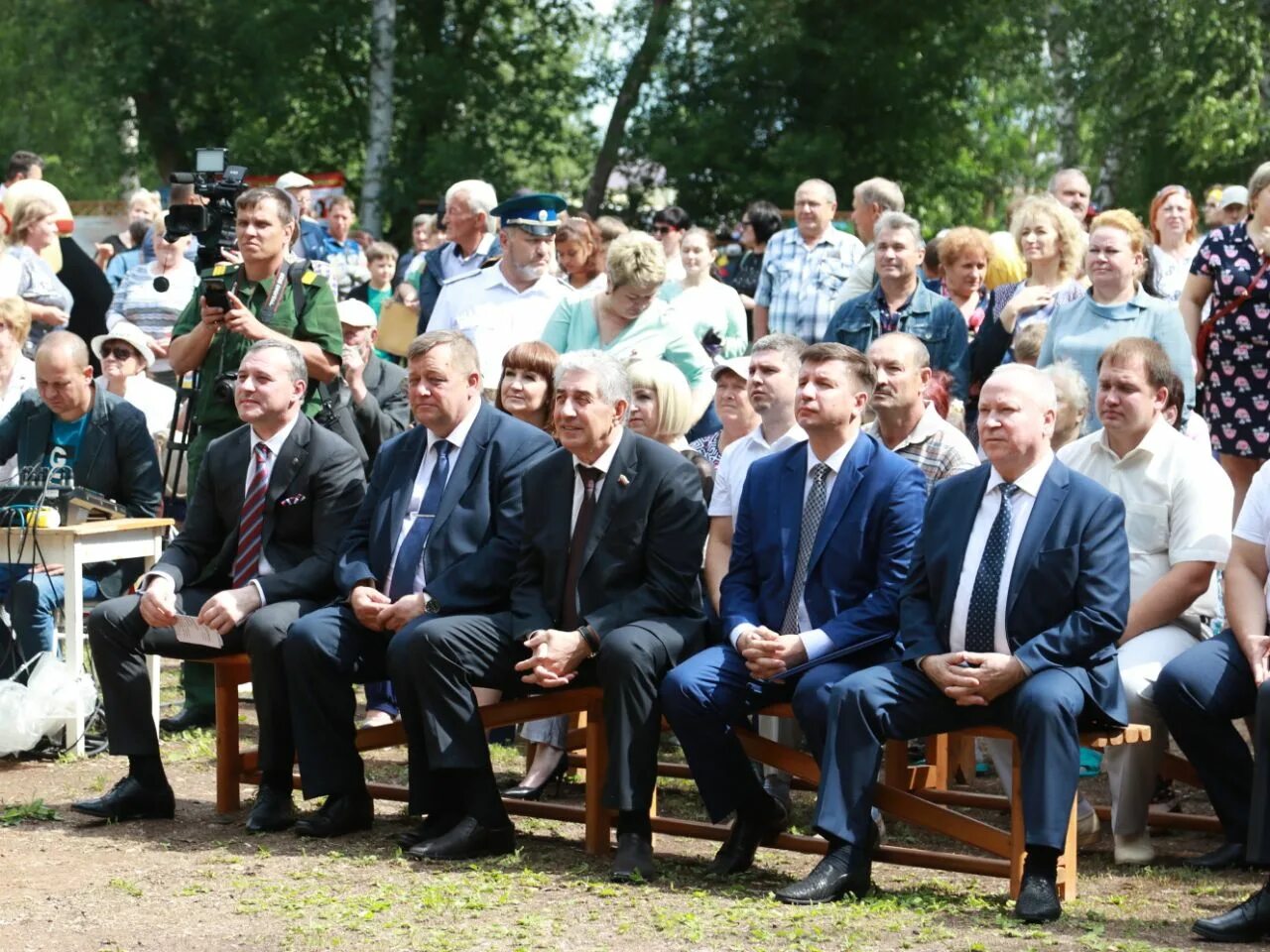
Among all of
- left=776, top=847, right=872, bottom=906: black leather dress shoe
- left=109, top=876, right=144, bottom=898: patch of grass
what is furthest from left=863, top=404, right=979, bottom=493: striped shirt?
left=109, top=876, right=144, bottom=898: patch of grass

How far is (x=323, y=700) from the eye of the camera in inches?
249

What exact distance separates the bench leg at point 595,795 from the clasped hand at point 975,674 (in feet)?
3.92

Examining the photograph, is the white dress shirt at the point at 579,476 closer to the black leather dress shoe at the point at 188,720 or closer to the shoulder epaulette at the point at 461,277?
the black leather dress shoe at the point at 188,720

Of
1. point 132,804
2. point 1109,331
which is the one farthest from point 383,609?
point 1109,331

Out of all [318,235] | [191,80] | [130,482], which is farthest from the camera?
[191,80]

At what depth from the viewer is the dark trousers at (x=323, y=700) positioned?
20.7ft

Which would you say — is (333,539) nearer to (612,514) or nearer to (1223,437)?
(612,514)

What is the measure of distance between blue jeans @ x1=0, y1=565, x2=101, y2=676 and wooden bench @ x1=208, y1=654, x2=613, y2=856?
5.00 feet

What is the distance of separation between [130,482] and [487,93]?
16.2 m

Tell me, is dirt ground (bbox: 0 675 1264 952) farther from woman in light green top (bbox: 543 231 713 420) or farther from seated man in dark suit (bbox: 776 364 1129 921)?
woman in light green top (bbox: 543 231 713 420)

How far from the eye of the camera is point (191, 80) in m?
25.0

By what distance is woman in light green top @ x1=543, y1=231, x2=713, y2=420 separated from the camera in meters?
8.13

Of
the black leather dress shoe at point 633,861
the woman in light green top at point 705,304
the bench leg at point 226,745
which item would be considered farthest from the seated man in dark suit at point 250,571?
the woman in light green top at point 705,304

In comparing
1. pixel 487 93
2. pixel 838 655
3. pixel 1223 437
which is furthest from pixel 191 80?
pixel 838 655
